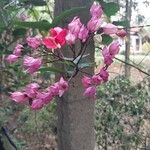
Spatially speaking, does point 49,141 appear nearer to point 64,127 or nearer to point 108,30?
point 64,127

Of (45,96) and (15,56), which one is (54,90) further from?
(15,56)

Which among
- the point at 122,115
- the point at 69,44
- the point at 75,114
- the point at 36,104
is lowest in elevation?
the point at 122,115

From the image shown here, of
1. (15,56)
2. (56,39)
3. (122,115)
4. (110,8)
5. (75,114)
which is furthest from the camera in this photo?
(122,115)

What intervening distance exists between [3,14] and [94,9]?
2.30 feet

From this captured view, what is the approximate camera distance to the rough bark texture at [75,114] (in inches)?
54.1

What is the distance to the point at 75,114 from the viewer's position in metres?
1.41

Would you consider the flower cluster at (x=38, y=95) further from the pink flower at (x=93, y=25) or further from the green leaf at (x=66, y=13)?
the green leaf at (x=66, y=13)

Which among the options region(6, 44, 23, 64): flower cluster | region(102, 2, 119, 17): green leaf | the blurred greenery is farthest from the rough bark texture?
the blurred greenery

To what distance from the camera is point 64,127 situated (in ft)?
4.71

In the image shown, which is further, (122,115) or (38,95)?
(122,115)

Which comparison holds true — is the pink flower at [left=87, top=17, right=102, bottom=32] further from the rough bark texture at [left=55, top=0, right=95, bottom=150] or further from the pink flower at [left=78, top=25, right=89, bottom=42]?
the rough bark texture at [left=55, top=0, right=95, bottom=150]

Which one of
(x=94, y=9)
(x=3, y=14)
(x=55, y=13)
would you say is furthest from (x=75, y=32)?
(x=3, y=14)

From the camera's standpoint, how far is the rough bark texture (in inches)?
54.1

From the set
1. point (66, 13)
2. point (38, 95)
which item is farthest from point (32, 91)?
point (66, 13)
